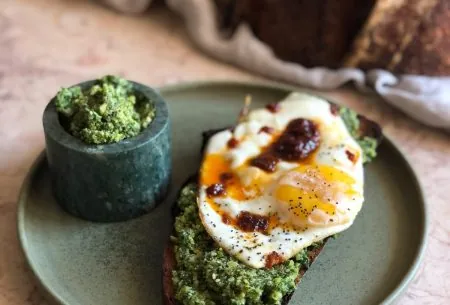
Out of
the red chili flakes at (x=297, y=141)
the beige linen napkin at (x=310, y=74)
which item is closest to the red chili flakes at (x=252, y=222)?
the red chili flakes at (x=297, y=141)

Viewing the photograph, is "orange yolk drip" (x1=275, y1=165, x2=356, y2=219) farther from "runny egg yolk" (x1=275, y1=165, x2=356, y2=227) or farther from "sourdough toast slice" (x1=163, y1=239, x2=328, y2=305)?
"sourdough toast slice" (x1=163, y1=239, x2=328, y2=305)

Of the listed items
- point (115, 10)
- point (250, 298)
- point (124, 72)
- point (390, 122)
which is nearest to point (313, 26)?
point (390, 122)

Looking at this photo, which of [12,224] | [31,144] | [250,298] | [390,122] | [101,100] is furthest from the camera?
[390,122]

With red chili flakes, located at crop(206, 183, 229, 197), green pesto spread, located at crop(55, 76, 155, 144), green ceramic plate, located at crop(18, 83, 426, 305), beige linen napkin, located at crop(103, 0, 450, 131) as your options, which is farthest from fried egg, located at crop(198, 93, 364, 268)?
beige linen napkin, located at crop(103, 0, 450, 131)

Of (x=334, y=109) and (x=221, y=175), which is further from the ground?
(x=334, y=109)

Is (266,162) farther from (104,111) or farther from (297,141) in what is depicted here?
(104,111)

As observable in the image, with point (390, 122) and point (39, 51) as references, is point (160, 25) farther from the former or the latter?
point (390, 122)

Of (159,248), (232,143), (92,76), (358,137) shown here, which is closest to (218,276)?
(159,248)
